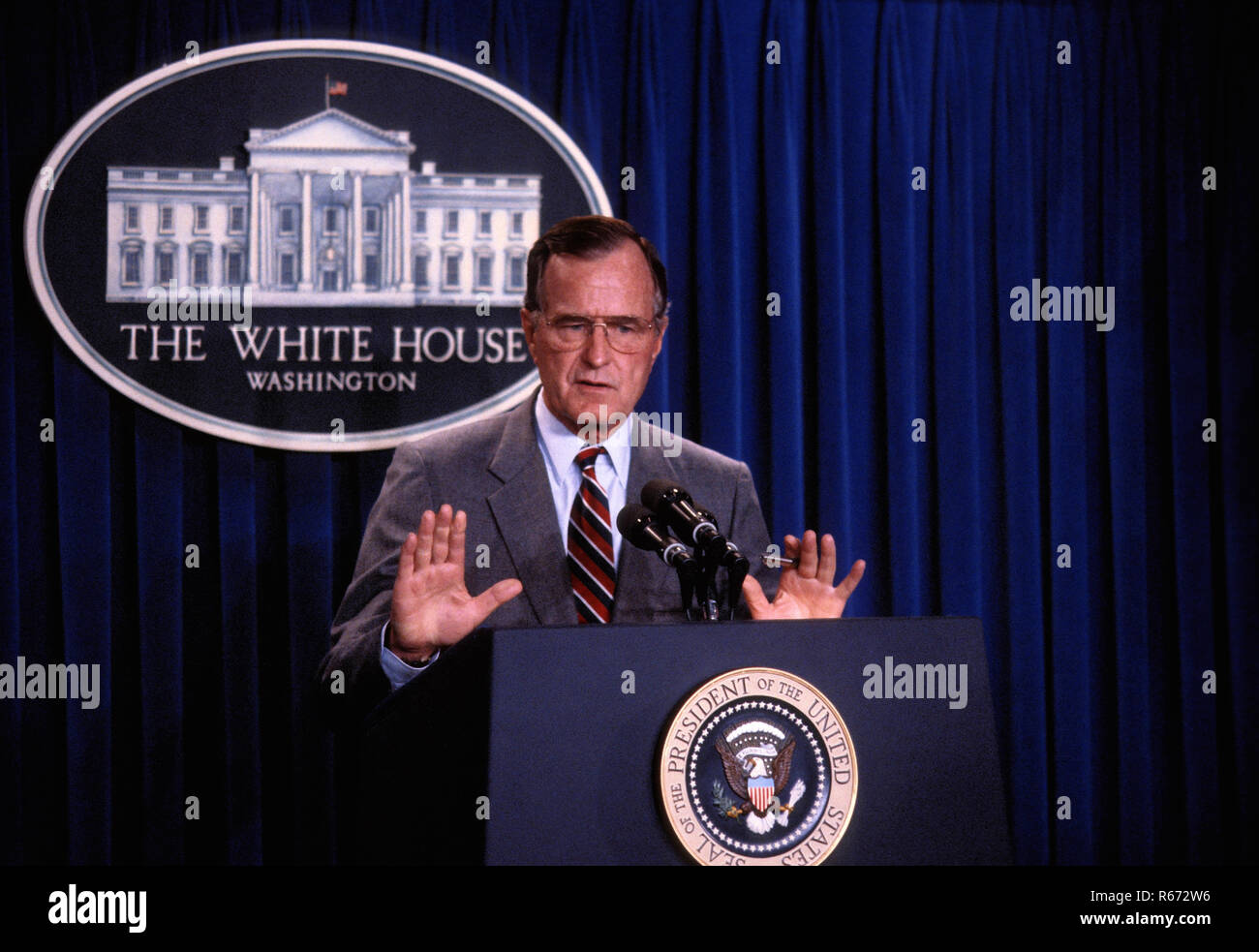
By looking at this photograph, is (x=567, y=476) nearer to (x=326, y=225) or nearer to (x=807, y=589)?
(x=807, y=589)

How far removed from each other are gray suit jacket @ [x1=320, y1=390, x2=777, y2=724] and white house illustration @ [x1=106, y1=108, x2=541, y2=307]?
2.53 ft

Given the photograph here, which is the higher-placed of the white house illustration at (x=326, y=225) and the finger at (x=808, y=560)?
the white house illustration at (x=326, y=225)

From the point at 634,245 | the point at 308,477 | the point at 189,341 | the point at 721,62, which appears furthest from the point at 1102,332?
the point at 189,341

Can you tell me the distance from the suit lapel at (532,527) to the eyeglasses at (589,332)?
0.20 metres

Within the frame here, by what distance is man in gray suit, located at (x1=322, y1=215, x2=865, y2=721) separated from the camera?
7.02 feet

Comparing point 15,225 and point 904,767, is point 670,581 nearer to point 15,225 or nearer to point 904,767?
point 904,767

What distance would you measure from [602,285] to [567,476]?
1.25 ft

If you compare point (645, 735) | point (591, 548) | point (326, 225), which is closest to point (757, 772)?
point (645, 735)

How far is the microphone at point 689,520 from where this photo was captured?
1502 mm

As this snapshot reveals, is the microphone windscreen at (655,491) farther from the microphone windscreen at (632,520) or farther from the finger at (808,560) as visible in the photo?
the finger at (808,560)

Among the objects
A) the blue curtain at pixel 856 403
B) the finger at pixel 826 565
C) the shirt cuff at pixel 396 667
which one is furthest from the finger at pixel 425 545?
the blue curtain at pixel 856 403

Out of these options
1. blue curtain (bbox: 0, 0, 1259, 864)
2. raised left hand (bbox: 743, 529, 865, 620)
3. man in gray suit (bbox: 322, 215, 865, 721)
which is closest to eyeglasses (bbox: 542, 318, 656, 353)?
man in gray suit (bbox: 322, 215, 865, 721)

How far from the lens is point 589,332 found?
7.56 feet

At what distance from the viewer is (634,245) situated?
92.0 inches
